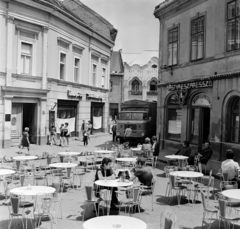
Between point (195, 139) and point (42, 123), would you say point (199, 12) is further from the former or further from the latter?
point (42, 123)

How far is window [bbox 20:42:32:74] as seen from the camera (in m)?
20.4

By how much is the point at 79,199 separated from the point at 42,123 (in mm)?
12852

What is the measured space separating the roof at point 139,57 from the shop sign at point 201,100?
34236 millimetres

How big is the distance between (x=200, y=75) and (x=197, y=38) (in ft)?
6.66

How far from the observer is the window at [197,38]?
16828 millimetres

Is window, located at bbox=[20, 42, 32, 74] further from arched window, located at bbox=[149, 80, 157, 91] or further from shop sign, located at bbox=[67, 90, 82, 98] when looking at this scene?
arched window, located at bbox=[149, 80, 157, 91]

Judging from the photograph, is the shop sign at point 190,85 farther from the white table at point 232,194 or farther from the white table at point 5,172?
the white table at point 5,172

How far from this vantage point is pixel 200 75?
16.8 m

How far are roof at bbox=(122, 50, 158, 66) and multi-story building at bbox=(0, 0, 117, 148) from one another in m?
22.8

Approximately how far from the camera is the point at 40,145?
21.3 m

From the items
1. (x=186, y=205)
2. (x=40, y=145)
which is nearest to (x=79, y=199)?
(x=186, y=205)

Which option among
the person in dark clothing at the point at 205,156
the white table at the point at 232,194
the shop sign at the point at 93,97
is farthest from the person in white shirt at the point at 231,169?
the shop sign at the point at 93,97

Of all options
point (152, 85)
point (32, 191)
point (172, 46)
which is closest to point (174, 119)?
point (172, 46)

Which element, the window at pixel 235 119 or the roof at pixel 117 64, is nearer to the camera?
the window at pixel 235 119
